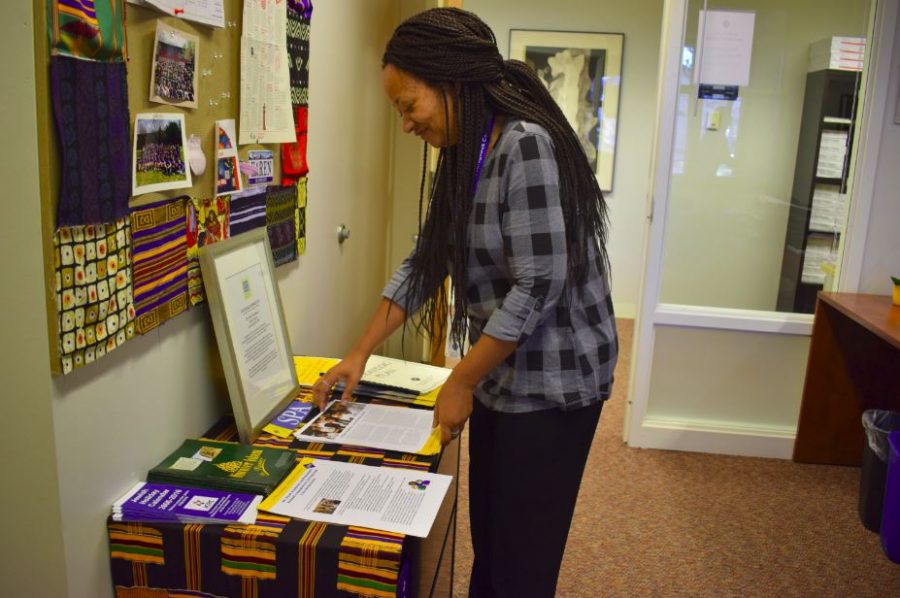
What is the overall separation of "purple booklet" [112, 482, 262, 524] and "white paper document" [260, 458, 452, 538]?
0.04 metres

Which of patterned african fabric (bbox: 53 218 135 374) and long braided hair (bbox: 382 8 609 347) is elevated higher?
long braided hair (bbox: 382 8 609 347)

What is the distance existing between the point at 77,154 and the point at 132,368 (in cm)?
38

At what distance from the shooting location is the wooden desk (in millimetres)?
2918

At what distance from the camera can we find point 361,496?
127cm

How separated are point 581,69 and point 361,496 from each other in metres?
4.68

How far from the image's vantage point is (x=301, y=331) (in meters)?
2.13

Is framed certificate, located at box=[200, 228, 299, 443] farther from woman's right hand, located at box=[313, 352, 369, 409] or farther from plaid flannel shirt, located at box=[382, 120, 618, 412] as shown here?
plaid flannel shirt, located at box=[382, 120, 618, 412]

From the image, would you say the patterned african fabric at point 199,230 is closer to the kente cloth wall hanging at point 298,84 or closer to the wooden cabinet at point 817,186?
the kente cloth wall hanging at point 298,84

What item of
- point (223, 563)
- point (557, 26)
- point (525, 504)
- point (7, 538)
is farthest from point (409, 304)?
point (557, 26)

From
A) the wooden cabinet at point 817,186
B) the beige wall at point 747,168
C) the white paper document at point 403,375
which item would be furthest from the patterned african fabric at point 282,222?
the wooden cabinet at point 817,186

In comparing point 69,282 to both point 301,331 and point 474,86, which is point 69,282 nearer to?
point 474,86

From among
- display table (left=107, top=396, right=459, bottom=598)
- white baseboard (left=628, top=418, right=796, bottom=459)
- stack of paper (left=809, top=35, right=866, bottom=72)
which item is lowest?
white baseboard (left=628, top=418, right=796, bottom=459)

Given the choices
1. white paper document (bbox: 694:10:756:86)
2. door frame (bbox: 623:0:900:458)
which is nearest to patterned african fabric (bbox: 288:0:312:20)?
door frame (bbox: 623:0:900:458)

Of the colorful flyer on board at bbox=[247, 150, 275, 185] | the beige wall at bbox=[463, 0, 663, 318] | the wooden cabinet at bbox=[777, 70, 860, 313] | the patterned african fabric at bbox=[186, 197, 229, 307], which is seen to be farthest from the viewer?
the beige wall at bbox=[463, 0, 663, 318]
